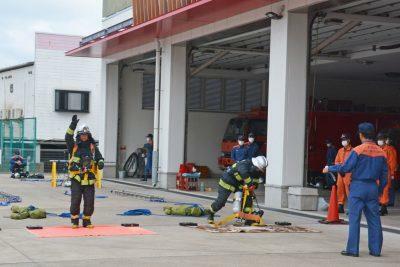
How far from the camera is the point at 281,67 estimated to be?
17453 mm

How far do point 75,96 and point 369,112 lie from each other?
15.4m

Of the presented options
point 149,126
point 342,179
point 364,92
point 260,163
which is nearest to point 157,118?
point 149,126

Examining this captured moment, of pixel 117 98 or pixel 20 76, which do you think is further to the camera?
pixel 20 76

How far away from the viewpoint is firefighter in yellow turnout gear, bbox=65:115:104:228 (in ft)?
42.5

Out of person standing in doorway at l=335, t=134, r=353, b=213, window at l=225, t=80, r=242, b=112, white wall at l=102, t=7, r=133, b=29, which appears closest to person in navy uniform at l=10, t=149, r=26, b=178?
white wall at l=102, t=7, r=133, b=29

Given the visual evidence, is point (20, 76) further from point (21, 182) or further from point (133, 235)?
point (133, 235)

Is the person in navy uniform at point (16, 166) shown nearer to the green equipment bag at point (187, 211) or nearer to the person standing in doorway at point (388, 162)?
the green equipment bag at point (187, 211)

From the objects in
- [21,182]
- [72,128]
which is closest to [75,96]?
[21,182]

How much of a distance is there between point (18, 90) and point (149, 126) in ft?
33.3

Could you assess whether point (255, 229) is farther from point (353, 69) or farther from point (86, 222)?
point (353, 69)

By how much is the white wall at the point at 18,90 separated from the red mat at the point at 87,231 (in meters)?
24.5

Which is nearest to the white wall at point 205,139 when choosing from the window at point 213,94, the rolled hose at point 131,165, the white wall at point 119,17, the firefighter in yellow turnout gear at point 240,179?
the window at point 213,94

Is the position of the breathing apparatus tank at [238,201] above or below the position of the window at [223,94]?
below

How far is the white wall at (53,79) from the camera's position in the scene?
36094 millimetres
